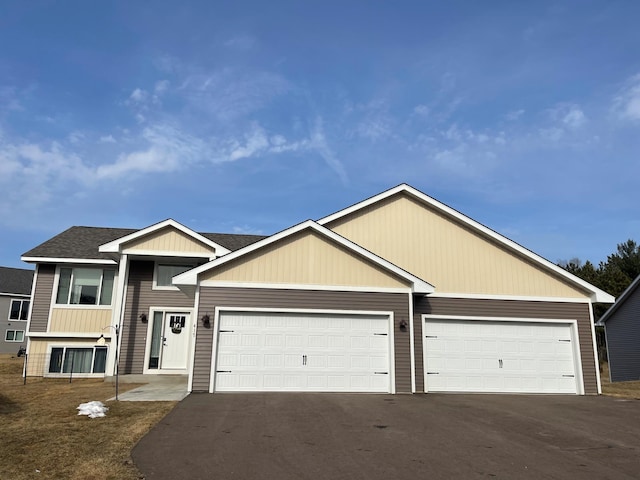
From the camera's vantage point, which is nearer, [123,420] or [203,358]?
[123,420]

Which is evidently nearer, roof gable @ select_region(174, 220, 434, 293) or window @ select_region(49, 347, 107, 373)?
roof gable @ select_region(174, 220, 434, 293)

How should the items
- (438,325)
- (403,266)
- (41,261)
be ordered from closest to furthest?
(438,325) < (403,266) < (41,261)

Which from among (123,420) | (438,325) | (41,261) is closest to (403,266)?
(438,325)

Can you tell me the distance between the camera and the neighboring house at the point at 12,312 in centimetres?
3188

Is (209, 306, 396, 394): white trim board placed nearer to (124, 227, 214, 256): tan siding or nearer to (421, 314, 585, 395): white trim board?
(421, 314, 585, 395): white trim board

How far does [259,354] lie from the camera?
39.1ft

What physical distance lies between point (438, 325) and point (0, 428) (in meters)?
10.7

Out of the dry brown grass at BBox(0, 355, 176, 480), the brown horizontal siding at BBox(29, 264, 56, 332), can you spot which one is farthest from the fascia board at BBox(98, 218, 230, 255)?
the dry brown grass at BBox(0, 355, 176, 480)

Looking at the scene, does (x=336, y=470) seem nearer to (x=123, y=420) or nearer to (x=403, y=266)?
(x=123, y=420)

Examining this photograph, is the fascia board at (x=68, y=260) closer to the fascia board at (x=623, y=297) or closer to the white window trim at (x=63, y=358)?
the white window trim at (x=63, y=358)

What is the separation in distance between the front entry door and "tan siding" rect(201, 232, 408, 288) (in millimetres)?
4799

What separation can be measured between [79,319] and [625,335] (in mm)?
28123

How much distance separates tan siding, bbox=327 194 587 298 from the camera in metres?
14.2

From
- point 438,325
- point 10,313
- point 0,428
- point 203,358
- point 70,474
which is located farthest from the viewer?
point 10,313
